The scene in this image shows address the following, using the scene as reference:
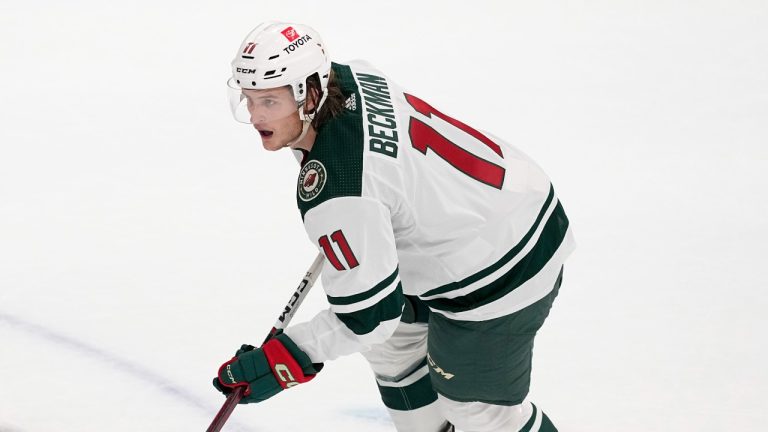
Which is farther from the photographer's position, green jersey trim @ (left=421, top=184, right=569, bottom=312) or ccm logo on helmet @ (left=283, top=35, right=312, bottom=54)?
green jersey trim @ (left=421, top=184, right=569, bottom=312)

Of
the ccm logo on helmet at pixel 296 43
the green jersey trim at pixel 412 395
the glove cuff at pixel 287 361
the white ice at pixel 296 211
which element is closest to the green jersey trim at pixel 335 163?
the ccm logo on helmet at pixel 296 43

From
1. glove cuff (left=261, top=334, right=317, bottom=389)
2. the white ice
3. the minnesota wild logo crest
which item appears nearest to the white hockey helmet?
the minnesota wild logo crest

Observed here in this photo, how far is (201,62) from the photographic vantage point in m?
6.27

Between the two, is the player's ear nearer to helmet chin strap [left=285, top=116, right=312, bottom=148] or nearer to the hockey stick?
helmet chin strap [left=285, top=116, right=312, bottom=148]

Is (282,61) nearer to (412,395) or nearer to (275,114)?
(275,114)

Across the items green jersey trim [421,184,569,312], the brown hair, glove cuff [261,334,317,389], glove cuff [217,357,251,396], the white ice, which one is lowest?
the white ice

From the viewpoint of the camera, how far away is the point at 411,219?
2402 millimetres

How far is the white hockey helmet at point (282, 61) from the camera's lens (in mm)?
2285

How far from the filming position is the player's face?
2324mm

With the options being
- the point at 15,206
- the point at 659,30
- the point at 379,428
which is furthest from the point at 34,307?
the point at 659,30

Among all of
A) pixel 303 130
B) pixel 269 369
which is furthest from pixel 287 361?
pixel 303 130

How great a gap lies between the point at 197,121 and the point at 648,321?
2757mm

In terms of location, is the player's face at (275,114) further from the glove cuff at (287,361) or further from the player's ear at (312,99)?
the glove cuff at (287,361)

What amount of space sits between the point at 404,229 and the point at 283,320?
50cm
